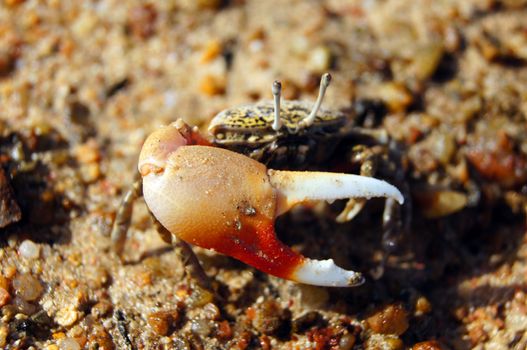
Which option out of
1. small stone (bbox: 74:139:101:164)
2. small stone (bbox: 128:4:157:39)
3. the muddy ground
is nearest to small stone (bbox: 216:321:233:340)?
the muddy ground

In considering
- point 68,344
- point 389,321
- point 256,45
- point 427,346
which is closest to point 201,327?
point 68,344

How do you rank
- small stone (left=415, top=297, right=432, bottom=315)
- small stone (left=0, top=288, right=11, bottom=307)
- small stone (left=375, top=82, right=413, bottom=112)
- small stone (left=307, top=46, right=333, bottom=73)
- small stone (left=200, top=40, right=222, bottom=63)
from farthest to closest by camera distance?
small stone (left=200, top=40, right=222, bottom=63) < small stone (left=307, top=46, right=333, bottom=73) < small stone (left=375, top=82, right=413, bottom=112) < small stone (left=415, top=297, right=432, bottom=315) < small stone (left=0, top=288, right=11, bottom=307)

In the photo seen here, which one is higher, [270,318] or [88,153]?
[88,153]

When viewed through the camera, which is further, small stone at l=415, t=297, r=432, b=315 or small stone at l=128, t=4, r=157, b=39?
small stone at l=128, t=4, r=157, b=39

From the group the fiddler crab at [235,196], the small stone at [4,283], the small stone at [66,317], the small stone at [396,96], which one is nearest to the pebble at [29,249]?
the small stone at [4,283]

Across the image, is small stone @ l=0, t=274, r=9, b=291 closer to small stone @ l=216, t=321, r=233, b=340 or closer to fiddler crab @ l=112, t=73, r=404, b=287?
fiddler crab @ l=112, t=73, r=404, b=287

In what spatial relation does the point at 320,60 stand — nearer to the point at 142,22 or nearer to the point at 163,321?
the point at 142,22

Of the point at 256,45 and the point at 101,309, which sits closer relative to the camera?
the point at 101,309

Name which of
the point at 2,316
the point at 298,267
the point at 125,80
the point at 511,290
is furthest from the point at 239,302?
the point at 125,80
